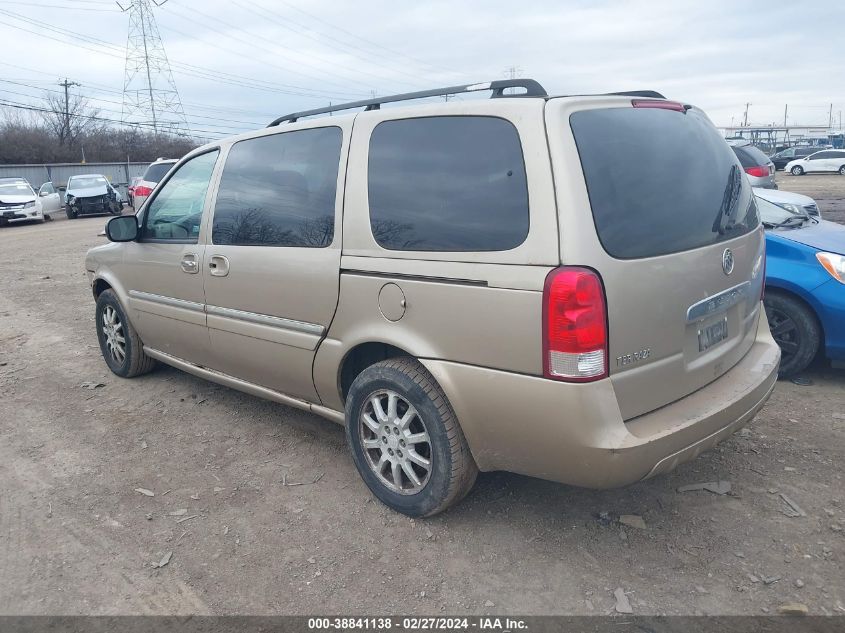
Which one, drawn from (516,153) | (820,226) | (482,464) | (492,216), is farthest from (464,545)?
(820,226)

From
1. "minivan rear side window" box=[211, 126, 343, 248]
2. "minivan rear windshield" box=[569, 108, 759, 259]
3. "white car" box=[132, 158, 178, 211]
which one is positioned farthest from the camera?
"white car" box=[132, 158, 178, 211]

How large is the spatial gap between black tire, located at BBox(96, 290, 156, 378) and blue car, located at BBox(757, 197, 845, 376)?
4.71 metres

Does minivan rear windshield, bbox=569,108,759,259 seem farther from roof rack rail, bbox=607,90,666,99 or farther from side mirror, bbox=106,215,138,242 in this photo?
side mirror, bbox=106,215,138,242

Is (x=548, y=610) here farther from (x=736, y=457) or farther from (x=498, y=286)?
(x=736, y=457)

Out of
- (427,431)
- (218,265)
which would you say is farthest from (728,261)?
(218,265)

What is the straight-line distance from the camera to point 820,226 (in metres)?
5.45

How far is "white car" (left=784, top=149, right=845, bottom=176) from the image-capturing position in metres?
40.4

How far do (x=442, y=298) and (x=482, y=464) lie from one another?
762mm

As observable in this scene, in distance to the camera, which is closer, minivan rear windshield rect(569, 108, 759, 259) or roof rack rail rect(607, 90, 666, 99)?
minivan rear windshield rect(569, 108, 759, 259)

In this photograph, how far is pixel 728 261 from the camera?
10.3 ft

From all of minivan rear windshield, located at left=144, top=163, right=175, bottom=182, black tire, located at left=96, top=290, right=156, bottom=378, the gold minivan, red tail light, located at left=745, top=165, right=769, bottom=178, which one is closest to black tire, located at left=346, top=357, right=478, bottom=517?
the gold minivan

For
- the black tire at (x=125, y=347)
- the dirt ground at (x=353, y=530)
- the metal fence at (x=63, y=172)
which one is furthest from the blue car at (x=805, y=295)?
the metal fence at (x=63, y=172)

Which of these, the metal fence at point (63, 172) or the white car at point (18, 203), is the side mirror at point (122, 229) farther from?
the metal fence at point (63, 172)

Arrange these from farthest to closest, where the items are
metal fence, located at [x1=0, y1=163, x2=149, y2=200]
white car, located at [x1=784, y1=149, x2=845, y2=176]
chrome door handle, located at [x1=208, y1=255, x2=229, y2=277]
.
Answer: white car, located at [x1=784, y1=149, x2=845, y2=176], metal fence, located at [x1=0, y1=163, x2=149, y2=200], chrome door handle, located at [x1=208, y1=255, x2=229, y2=277]
